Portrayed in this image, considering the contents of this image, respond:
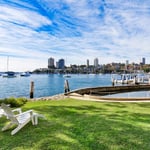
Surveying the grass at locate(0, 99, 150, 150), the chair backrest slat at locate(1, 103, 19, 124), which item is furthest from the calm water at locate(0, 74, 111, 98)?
the chair backrest slat at locate(1, 103, 19, 124)

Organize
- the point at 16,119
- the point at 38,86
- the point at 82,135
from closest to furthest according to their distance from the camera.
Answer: the point at 82,135 < the point at 16,119 < the point at 38,86

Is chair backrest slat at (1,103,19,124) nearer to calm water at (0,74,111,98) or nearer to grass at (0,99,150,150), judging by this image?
grass at (0,99,150,150)

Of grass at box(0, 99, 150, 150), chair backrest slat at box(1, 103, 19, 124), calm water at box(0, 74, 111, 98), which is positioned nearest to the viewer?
grass at box(0, 99, 150, 150)

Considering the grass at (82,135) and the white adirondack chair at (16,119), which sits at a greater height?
the white adirondack chair at (16,119)

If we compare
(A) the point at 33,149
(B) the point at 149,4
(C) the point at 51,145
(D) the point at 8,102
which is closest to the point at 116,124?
(C) the point at 51,145

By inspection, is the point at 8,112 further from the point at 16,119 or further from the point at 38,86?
the point at 38,86

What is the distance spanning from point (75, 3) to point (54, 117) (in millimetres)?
11418

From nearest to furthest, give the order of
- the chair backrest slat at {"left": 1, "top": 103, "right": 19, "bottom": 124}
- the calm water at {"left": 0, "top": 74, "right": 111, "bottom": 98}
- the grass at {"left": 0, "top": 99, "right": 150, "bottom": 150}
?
the grass at {"left": 0, "top": 99, "right": 150, "bottom": 150} < the chair backrest slat at {"left": 1, "top": 103, "right": 19, "bottom": 124} < the calm water at {"left": 0, "top": 74, "right": 111, "bottom": 98}

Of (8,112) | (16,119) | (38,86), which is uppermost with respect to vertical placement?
(8,112)

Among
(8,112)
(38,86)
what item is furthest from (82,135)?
(38,86)

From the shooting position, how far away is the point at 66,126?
20.9 ft

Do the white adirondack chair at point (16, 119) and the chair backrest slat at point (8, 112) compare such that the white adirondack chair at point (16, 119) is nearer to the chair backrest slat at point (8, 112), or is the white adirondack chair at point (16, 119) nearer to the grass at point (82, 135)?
the chair backrest slat at point (8, 112)

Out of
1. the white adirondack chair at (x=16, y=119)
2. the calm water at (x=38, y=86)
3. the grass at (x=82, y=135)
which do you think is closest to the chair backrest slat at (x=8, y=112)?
the white adirondack chair at (x=16, y=119)

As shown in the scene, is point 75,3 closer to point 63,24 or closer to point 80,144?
point 63,24
